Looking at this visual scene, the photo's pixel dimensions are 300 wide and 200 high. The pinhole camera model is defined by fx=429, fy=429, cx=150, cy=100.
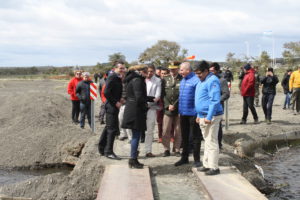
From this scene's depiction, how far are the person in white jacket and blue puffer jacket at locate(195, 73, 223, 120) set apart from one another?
1.72 metres

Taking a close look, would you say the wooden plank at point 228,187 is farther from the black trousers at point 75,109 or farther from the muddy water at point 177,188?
the black trousers at point 75,109

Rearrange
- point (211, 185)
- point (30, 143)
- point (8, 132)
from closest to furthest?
point (211, 185)
point (30, 143)
point (8, 132)

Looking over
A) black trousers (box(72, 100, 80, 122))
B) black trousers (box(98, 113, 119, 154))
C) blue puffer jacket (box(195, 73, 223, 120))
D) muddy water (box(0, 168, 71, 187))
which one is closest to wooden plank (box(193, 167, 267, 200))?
blue puffer jacket (box(195, 73, 223, 120))

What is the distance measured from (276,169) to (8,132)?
7863 millimetres

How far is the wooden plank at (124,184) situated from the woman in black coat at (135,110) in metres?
0.30

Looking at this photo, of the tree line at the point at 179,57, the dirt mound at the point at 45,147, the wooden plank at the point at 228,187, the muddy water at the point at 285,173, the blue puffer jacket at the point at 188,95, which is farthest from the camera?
the tree line at the point at 179,57

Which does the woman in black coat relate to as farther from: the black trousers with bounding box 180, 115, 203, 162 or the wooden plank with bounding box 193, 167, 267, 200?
the wooden plank with bounding box 193, 167, 267, 200

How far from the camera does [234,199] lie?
5.95 meters

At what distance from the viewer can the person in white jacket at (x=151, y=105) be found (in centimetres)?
874

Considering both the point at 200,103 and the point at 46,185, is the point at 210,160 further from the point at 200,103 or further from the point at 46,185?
Result: the point at 46,185

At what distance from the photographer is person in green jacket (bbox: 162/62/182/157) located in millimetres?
8719

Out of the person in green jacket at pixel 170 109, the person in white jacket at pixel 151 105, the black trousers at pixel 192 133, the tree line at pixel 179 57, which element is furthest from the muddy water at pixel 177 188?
the tree line at pixel 179 57

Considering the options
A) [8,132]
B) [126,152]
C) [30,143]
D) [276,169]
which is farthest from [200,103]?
[8,132]

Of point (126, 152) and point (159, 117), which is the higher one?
point (159, 117)
